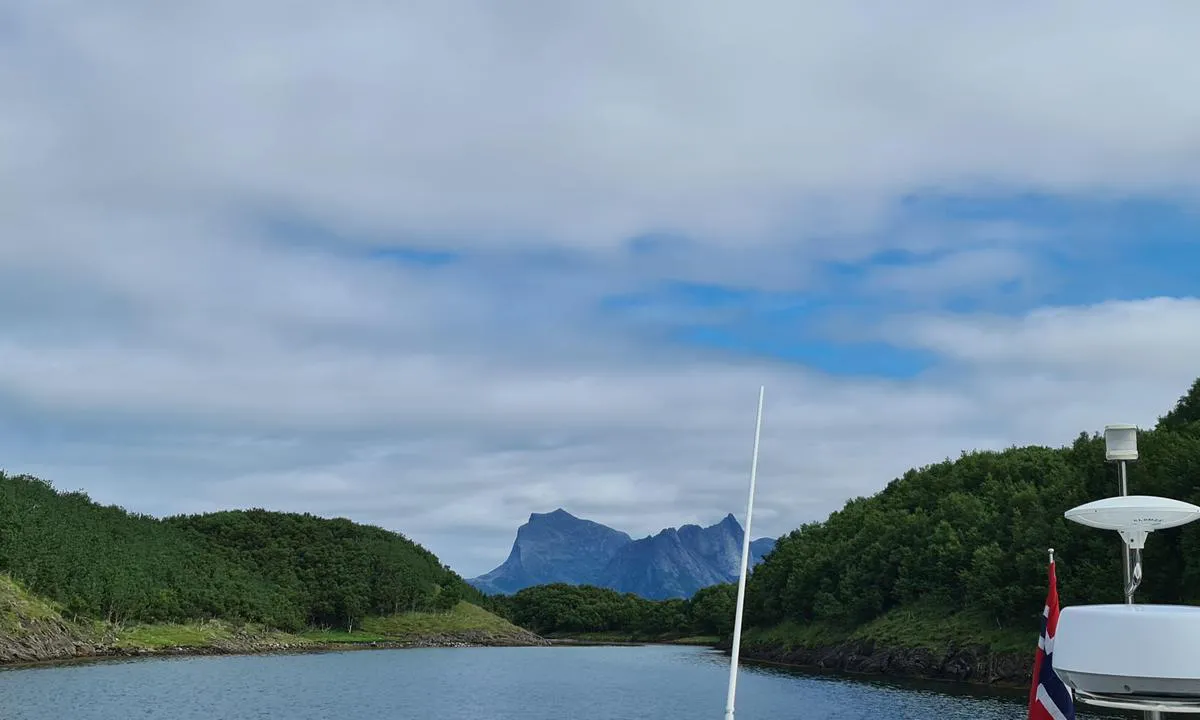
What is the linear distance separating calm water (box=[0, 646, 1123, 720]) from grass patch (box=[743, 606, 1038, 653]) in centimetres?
1056

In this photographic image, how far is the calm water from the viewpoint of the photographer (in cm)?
7369

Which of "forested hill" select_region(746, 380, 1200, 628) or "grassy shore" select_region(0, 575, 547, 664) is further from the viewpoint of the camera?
"grassy shore" select_region(0, 575, 547, 664)

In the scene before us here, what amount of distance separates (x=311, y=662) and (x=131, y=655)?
2528 centimetres

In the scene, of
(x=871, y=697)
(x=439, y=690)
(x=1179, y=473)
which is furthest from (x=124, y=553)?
(x=1179, y=473)

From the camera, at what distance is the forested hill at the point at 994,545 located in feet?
253

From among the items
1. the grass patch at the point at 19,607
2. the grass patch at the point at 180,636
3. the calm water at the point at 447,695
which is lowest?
the grass patch at the point at 180,636

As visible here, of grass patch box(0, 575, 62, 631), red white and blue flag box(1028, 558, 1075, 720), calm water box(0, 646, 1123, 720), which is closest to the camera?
red white and blue flag box(1028, 558, 1075, 720)

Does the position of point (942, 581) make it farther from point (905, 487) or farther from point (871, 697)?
point (905, 487)

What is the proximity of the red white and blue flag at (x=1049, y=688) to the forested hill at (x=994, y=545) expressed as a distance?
2434 inches

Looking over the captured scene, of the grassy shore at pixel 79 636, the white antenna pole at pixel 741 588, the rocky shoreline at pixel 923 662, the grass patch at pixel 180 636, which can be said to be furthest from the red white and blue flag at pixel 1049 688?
the grass patch at pixel 180 636

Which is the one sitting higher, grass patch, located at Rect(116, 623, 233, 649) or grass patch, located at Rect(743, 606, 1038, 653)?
grass patch, located at Rect(743, 606, 1038, 653)

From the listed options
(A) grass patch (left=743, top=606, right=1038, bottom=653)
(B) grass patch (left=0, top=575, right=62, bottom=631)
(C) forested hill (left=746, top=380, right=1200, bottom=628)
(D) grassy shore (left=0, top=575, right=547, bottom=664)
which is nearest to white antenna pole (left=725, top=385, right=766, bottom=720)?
(C) forested hill (left=746, top=380, right=1200, bottom=628)

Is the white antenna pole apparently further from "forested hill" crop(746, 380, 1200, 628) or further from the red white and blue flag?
"forested hill" crop(746, 380, 1200, 628)

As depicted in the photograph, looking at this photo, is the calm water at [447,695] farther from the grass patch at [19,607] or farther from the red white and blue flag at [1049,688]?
the red white and blue flag at [1049,688]
